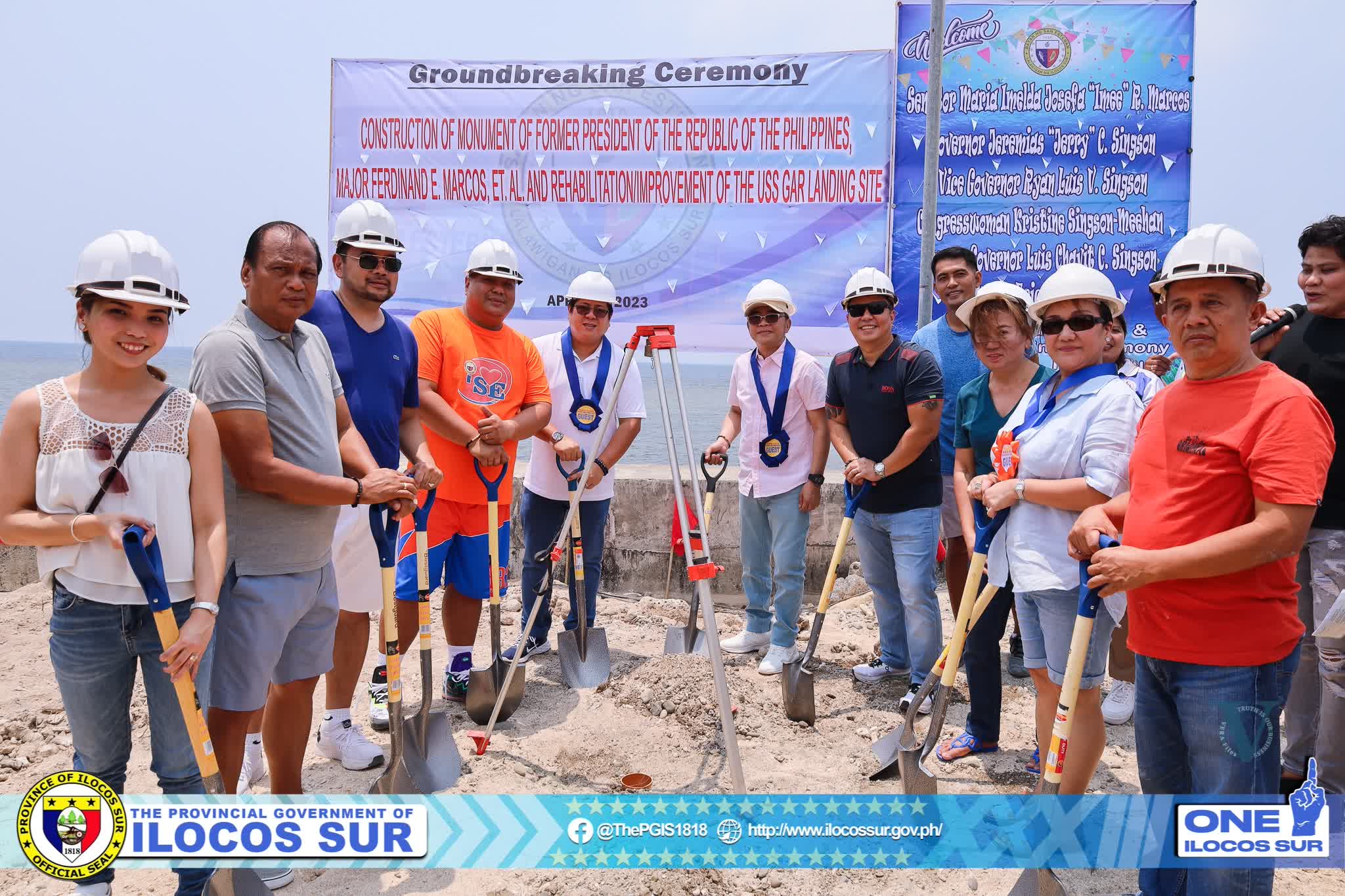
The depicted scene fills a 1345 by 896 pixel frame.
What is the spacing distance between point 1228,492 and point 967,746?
2218 mm

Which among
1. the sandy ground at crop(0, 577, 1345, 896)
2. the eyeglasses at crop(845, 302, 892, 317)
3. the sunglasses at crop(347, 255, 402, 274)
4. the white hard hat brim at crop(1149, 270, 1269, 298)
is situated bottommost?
the sandy ground at crop(0, 577, 1345, 896)

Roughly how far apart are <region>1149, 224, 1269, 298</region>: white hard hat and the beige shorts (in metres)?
3.22

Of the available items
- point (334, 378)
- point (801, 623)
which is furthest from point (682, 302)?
point (334, 378)

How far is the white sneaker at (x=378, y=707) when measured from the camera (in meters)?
4.14

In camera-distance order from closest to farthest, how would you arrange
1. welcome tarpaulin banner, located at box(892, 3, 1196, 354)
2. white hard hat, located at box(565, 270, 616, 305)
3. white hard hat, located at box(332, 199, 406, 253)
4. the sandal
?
white hard hat, located at box(332, 199, 406, 253) < the sandal < white hard hat, located at box(565, 270, 616, 305) < welcome tarpaulin banner, located at box(892, 3, 1196, 354)

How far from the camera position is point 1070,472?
297 cm

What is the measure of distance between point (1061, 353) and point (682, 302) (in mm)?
4834

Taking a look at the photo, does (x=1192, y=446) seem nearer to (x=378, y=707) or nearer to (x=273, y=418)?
(x=273, y=418)

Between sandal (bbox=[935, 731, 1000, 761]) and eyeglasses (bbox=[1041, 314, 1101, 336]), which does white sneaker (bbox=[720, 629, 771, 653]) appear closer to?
sandal (bbox=[935, 731, 1000, 761])

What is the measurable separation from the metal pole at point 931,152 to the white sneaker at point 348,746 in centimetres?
465

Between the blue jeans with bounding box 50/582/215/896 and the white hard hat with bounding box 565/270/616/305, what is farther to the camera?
the white hard hat with bounding box 565/270/616/305

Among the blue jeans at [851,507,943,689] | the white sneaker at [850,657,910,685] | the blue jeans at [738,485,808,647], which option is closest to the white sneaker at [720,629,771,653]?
the blue jeans at [738,485,808,647]

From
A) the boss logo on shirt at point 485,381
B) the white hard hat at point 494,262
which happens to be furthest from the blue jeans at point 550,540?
the white hard hat at point 494,262

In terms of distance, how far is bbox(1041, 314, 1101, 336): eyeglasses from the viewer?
9.62ft
